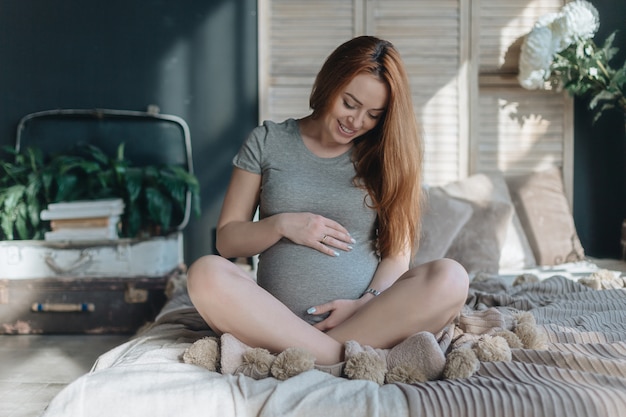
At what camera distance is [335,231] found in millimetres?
1891

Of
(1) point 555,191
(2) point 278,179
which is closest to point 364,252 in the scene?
(2) point 278,179

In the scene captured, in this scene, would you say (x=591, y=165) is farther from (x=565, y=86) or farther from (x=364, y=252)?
(x=364, y=252)

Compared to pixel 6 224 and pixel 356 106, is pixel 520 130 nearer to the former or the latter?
pixel 356 106

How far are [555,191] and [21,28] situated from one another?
2.91 metres

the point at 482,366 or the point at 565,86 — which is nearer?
the point at 482,366

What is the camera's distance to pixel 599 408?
56.0 inches

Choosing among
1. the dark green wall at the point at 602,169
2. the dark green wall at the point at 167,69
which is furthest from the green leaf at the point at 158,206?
the dark green wall at the point at 602,169

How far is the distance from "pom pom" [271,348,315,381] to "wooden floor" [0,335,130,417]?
94 centimetres

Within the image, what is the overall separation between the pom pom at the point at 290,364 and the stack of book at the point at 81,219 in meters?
1.92

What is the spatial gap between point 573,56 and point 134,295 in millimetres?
2354

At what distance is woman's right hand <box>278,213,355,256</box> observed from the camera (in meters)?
1.86

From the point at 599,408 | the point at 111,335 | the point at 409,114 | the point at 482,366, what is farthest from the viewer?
the point at 111,335

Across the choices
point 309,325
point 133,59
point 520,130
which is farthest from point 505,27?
point 309,325

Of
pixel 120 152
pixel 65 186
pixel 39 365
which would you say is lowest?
pixel 39 365
